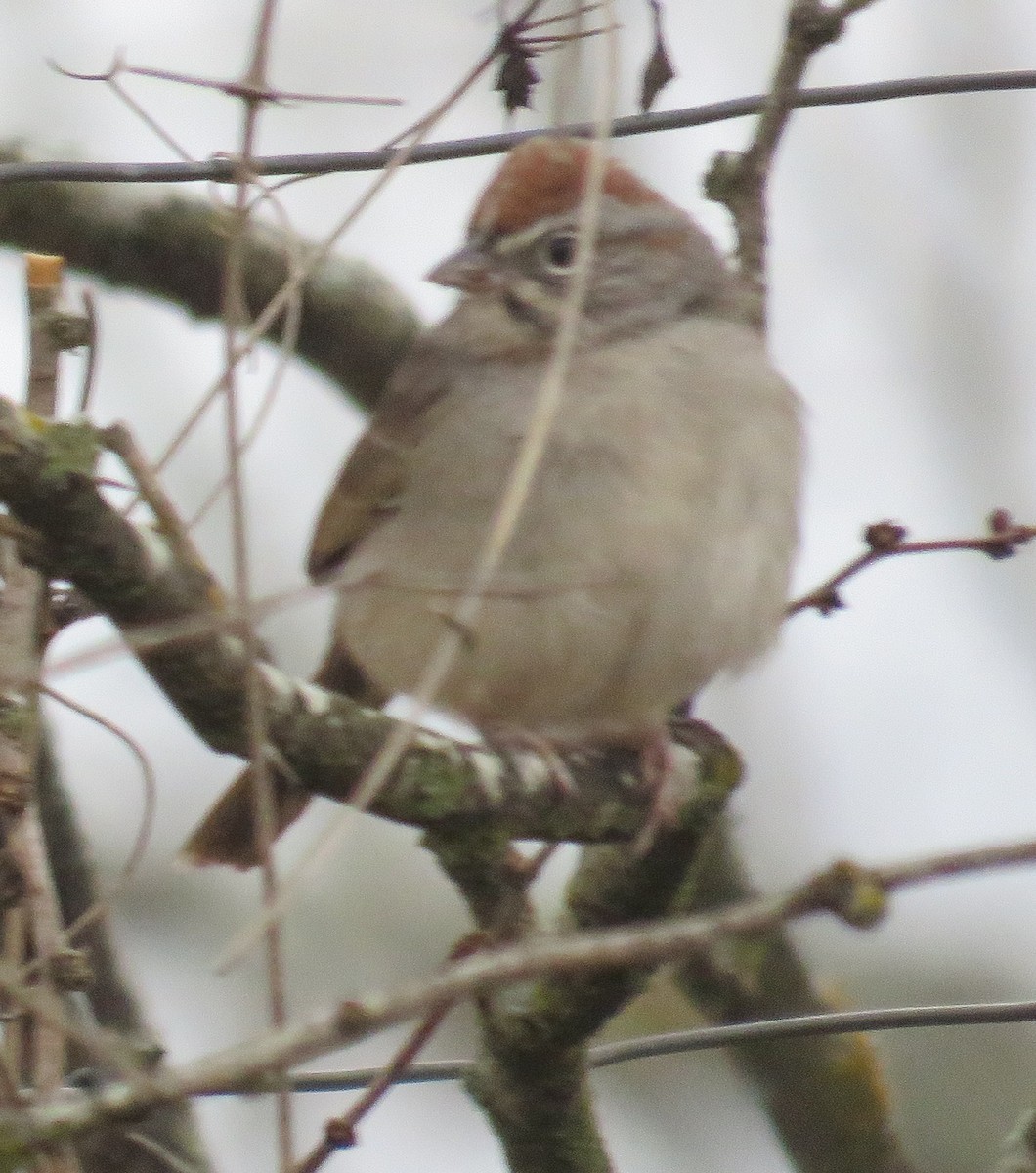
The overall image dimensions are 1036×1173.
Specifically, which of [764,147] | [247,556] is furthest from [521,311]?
[247,556]

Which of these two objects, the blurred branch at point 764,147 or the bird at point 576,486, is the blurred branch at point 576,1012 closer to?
the bird at point 576,486

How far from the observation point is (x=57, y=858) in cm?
403

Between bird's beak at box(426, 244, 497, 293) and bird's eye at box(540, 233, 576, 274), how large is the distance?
127 millimetres

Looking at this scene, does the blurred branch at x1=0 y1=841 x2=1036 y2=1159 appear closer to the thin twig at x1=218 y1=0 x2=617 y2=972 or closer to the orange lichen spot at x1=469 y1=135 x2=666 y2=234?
the thin twig at x1=218 y1=0 x2=617 y2=972

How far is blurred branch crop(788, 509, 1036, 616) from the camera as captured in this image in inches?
125

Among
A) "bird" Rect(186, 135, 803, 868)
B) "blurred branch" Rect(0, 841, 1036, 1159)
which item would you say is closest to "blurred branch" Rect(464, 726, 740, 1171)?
"bird" Rect(186, 135, 803, 868)

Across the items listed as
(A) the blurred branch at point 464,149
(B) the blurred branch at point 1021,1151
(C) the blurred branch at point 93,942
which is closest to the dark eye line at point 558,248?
(A) the blurred branch at point 464,149

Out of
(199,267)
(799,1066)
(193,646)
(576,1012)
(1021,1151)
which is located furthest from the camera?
(199,267)

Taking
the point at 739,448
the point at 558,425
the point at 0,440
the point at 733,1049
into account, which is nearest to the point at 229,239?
the point at 0,440

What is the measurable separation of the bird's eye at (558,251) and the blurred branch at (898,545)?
1.17 m

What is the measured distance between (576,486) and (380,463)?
702 mm

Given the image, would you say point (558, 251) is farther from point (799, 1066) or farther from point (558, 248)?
point (799, 1066)

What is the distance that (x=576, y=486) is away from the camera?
12.7 feet

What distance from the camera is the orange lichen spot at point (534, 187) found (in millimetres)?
4395
